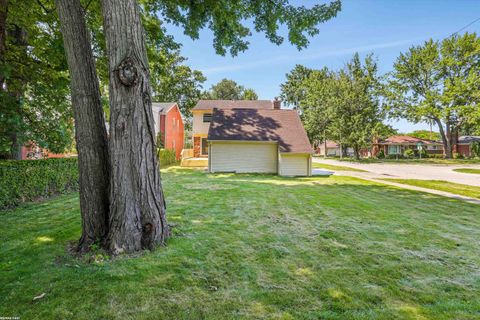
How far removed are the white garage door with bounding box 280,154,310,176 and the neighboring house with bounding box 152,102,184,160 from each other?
39.6ft

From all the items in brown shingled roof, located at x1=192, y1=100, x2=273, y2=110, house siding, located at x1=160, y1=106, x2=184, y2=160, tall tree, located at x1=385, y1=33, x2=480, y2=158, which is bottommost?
house siding, located at x1=160, y1=106, x2=184, y2=160

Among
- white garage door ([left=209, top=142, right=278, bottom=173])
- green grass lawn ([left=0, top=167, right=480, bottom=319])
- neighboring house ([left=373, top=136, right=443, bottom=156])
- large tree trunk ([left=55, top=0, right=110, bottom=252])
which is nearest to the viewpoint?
green grass lawn ([left=0, top=167, right=480, bottom=319])

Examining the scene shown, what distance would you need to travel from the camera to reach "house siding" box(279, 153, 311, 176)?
15.7m

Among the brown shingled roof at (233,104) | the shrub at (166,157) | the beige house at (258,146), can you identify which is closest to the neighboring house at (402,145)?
the brown shingled roof at (233,104)

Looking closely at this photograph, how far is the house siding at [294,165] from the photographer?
1573 cm

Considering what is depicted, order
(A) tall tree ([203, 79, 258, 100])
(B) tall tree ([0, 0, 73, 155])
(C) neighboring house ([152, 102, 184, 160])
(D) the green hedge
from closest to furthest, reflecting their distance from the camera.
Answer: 1. (B) tall tree ([0, 0, 73, 155])
2. (D) the green hedge
3. (C) neighboring house ([152, 102, 184, 160])
4. (A) tall tree ([203, 79, 258, 100])

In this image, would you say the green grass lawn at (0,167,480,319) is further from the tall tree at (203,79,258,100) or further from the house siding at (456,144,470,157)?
the house siding at (456,144,470,157)

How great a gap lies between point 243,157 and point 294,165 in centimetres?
353

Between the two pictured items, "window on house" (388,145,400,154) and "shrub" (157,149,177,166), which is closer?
"shrub" (157,149,177,166)

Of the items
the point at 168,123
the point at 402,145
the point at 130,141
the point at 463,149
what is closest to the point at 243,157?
the point at 168,123

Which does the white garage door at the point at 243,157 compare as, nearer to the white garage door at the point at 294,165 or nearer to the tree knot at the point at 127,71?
the white garage door at the point at 294,165

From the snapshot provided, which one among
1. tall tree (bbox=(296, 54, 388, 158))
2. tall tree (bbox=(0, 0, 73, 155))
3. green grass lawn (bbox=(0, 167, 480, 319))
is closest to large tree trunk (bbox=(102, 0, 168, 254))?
green grass lawn (bbox=(0, 167, 480, 319))

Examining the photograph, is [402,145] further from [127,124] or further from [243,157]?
[127,124]

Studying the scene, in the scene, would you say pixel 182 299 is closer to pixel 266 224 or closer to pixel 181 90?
pixel 266 224
